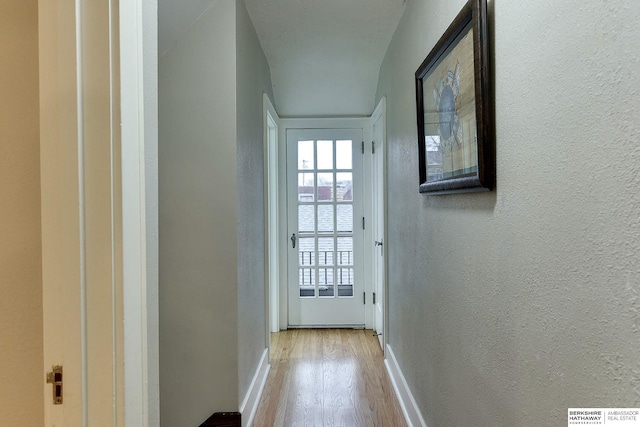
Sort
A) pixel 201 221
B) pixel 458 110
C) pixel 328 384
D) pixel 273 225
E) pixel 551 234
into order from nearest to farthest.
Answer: pixel 551 234
pixel 458 110
pixel 201 221
pixel 328 384
pixel 273 225

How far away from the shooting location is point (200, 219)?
1.88 metres

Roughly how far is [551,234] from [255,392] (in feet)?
6.57

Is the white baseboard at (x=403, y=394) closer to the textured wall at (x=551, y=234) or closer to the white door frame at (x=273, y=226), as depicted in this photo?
the textured wall at (x=551, y=234)

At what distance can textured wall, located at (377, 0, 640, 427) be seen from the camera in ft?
2.07

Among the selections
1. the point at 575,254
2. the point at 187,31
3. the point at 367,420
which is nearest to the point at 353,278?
the point at 367,420

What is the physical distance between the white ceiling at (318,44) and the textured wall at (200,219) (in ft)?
0.51

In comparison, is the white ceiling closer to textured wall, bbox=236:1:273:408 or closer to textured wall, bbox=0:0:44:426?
textured wall, bbox=236:1:273:408

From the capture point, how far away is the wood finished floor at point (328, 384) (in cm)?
222

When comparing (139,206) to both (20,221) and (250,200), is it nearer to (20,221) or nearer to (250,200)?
(20,221)

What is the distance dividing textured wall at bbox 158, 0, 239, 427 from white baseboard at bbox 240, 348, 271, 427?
0.57 feet

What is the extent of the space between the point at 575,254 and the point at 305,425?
187 centimetres
